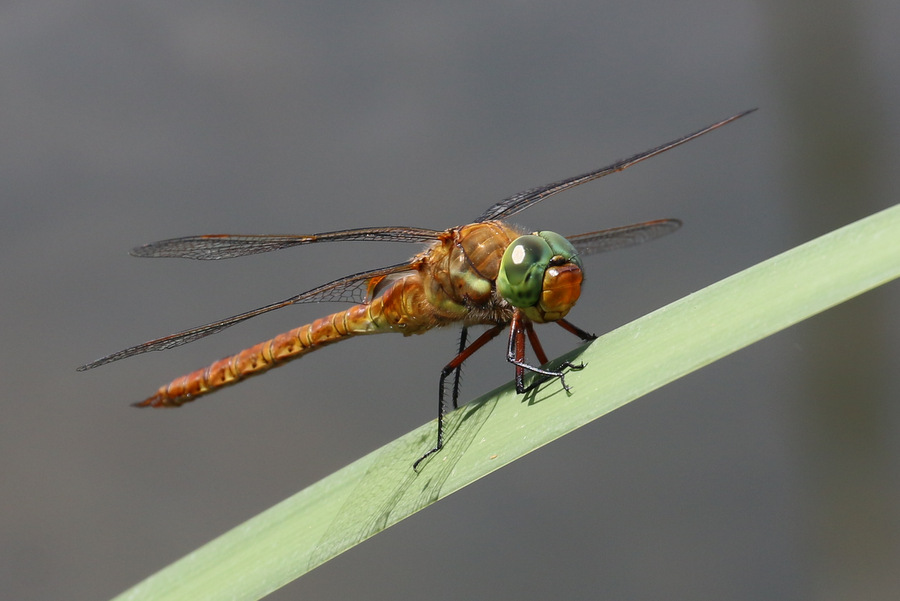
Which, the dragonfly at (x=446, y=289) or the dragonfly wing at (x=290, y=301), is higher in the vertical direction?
the dragonfly wing at (x=290, y=301)

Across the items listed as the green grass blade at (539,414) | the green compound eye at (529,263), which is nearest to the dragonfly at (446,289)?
the green compound eye at (529,263)

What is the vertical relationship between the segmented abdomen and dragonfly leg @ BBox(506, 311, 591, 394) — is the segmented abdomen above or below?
above

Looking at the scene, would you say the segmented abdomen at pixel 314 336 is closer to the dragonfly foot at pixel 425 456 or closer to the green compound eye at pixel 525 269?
the green compound eye at pixel 525 269

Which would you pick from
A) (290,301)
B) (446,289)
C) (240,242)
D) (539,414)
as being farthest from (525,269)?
(240,242)

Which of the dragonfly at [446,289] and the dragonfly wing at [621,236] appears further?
the dragonfly wing at [621,236]

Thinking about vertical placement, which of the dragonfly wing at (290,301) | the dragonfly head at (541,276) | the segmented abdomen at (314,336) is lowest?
the dragonfly head at (541,276)

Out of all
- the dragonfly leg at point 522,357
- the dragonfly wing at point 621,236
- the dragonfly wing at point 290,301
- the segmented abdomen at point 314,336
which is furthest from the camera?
the dragonfly wing at point 621,236

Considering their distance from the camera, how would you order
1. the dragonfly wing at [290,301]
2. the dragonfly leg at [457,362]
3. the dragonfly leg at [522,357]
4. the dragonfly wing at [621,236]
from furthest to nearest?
the dragonfly wing at [621,236] → the dragonfly wing at [290,301] → the dragonfly leg at [457,362] → the dragonfly leg at [522,357]

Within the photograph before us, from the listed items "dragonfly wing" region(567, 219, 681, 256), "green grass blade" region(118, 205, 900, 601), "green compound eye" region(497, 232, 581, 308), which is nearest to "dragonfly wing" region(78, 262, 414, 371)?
"green compound eye" region(497, 232, 581, 308)

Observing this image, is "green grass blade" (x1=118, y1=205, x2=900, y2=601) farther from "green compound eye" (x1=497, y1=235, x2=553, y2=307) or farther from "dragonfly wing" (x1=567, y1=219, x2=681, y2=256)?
"dragonfly wing" (x1=567, y1=219, x2=681, y2=256)
